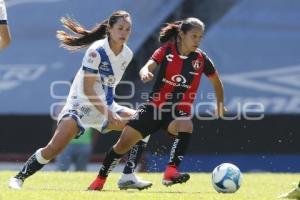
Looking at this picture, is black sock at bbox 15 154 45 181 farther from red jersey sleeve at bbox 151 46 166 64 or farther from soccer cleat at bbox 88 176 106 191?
red jersey sleeve at bbox 151 46 166 64

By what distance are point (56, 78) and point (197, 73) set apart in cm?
650

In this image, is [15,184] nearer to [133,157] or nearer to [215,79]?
[133,157]

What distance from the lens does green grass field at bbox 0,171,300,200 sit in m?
7.08

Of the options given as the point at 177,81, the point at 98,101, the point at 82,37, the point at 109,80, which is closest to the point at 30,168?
the point at 98,101

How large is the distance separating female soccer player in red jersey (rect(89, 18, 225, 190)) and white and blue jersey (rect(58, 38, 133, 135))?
0.30 meters

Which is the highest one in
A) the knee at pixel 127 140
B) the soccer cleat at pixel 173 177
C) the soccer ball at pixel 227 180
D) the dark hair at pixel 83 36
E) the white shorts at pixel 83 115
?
the dark hair at pixel 83 36

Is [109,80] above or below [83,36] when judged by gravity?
below

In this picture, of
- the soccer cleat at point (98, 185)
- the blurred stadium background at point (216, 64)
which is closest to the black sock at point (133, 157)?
the soccer cleat at point (98, 185)

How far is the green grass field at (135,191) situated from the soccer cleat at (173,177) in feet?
0.38

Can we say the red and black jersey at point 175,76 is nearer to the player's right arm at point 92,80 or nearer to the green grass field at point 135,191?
the player's right arm at point 92,80

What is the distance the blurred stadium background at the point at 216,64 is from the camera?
14.7m

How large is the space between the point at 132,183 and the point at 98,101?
966 mm

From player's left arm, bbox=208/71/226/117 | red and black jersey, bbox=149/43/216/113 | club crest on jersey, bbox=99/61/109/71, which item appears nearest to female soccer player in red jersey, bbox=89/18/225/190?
red and black jersey, bbox=149/43/216/113

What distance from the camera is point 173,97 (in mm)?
8594
